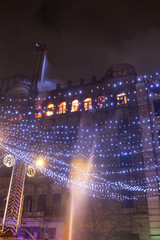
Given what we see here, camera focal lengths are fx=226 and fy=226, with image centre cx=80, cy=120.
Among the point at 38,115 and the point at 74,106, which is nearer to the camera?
the point at 74,106

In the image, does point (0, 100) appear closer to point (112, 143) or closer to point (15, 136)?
point (15, 136)

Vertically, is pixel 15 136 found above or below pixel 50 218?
above

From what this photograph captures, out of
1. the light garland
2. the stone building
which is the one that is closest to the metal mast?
the light garland

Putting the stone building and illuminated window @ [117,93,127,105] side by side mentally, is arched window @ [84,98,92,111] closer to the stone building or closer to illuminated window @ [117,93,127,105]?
the stone building

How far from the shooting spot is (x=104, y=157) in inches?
840

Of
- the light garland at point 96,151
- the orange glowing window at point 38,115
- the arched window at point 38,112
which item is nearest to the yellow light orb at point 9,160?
the light garland at point 96,151

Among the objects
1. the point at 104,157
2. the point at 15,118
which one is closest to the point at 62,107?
the point at 15,118

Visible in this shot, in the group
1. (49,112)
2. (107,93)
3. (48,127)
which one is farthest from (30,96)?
(107,93)

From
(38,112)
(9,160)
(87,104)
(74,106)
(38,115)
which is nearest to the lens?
(9,160)

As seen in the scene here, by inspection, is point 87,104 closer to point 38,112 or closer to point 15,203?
point 38,112

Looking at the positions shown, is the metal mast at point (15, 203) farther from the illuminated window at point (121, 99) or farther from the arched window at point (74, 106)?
the illuminated window at point (121, 99)

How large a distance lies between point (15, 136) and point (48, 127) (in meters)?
3.60

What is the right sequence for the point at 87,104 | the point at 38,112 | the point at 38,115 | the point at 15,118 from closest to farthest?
the point at 87,104 → the point at 38,112 → the point at 38,115 → the point at 15,118

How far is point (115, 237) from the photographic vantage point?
58.7 ft
